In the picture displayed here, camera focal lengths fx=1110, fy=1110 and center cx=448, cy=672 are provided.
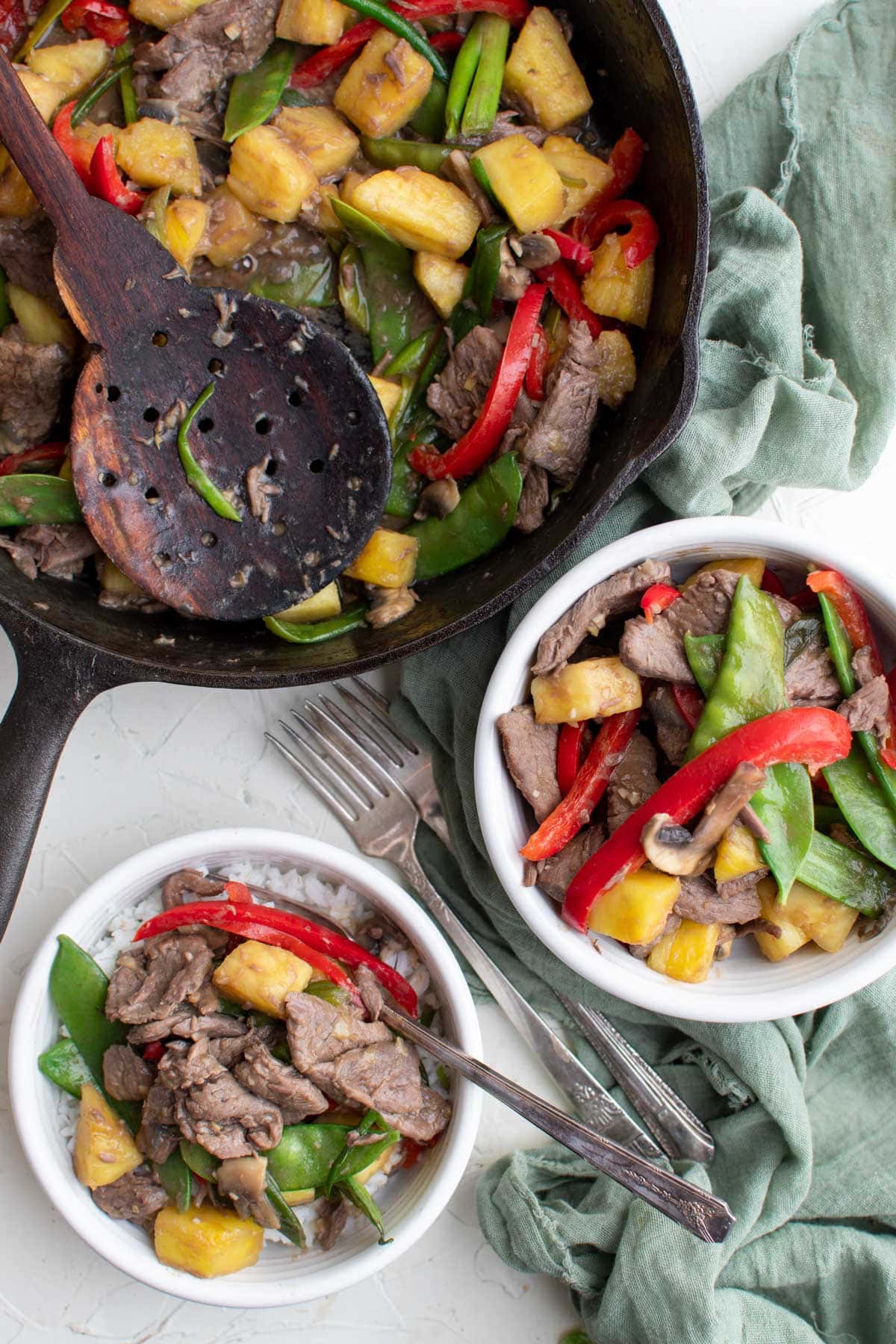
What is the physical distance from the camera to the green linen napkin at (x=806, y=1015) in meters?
2.46

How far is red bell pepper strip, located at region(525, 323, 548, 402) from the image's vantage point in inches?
91.0

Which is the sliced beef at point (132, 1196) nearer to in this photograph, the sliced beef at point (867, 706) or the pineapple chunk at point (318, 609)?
the pineapple chunk at point (318, 609)

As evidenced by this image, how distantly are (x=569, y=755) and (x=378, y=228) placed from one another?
1141mm

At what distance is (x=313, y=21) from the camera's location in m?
2.26

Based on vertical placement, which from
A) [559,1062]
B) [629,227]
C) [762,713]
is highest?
[629,227]

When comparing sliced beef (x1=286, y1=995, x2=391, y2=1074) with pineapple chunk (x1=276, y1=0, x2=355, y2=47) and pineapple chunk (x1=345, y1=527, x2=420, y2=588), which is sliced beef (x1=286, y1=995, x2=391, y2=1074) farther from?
pineapple chunk (x1=276, y1=0, x2=355, y2=47)

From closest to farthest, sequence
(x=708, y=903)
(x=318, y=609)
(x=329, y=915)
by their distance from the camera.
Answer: (x=708, y=903)
(x=318, y=609)
(x=329, y=915)

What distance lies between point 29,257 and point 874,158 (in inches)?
73.3

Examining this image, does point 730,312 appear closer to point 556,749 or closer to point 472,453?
point 472,453

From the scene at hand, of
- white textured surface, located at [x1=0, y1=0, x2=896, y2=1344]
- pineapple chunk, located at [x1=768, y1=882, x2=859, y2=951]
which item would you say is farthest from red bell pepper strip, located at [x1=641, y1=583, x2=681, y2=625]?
white textured surface, located at [x1=0, y1=0, x2=896, y2=1344]

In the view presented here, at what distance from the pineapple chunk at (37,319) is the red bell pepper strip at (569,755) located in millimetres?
1302

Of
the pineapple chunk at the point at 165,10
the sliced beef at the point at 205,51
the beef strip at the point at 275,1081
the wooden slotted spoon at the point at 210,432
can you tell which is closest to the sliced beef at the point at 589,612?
the wooden slotted spoon at the point at 210,432

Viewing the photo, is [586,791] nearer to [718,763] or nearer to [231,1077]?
[718,763]

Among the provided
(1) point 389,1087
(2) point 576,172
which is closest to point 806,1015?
(1) point 389,1087
